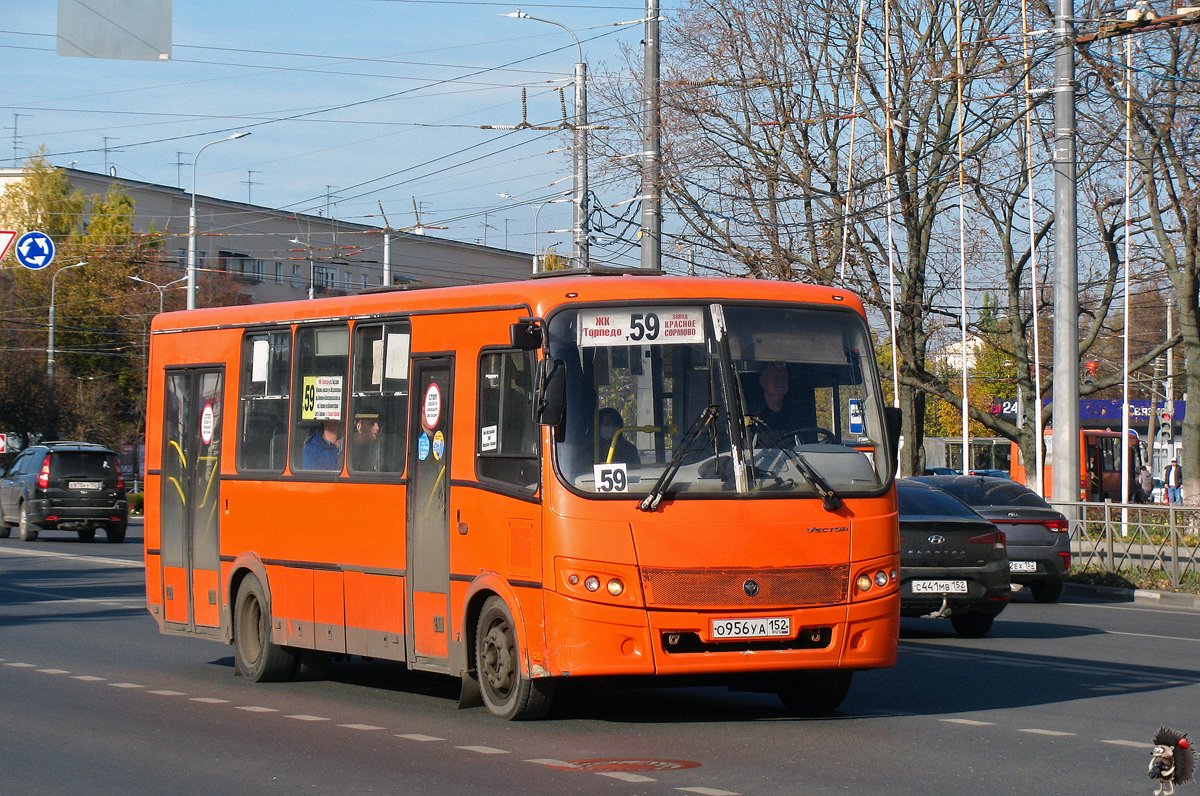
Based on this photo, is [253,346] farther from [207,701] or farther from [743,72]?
[743,72]

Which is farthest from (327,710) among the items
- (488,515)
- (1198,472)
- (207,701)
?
(1198,472)

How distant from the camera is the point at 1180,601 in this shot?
2075 cm

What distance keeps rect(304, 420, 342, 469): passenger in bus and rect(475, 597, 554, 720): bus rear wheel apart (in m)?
2.19

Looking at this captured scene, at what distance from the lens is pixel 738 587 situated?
9.13 metres

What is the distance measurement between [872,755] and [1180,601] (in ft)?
45.5

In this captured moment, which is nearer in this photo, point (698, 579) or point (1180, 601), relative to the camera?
point (698, 579)

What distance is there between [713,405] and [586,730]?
6.80 ft

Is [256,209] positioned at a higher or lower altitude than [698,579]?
higher

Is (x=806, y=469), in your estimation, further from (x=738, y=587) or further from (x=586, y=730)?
(x=586, y=730)

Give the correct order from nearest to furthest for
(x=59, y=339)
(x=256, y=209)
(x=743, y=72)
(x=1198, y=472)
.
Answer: (x=1198, y=472) < (x=743, y=72) < (x=59, y=339) < (x=256, y=209)

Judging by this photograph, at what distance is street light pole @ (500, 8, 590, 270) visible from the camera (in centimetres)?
2916

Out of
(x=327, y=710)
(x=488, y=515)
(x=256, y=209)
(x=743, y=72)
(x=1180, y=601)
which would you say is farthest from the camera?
(x=256, y=209)

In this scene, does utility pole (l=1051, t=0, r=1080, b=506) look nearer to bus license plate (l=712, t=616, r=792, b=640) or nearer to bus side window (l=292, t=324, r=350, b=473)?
bus side window (l=292, t=324, r=350, b=473)

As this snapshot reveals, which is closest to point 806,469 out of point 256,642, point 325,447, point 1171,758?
point 1171,758
